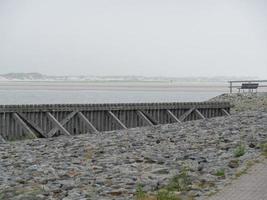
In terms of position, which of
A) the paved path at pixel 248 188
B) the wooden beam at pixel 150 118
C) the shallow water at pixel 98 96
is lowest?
the shallow water at pixel 98 96

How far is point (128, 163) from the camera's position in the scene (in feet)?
42.4

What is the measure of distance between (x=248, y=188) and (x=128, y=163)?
418 centimetres

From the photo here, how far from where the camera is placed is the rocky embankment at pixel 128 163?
10164 mm

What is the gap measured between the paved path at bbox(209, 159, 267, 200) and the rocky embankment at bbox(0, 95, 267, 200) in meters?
0.25

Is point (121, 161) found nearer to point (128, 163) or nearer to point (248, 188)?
point (128, 163)

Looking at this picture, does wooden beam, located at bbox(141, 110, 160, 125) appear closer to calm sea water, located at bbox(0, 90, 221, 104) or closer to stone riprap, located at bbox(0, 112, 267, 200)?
stone riprap, located at bbox(0, 112, 267, 200)

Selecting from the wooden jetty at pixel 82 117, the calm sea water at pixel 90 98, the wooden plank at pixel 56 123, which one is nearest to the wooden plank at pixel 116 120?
the wooden jetty at pixel 82 117

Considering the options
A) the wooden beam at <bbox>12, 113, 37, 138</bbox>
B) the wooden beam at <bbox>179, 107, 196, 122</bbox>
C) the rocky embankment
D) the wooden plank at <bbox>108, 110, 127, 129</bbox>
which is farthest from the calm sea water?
the rocky embankment

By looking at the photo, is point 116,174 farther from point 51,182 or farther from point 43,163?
point 43,163

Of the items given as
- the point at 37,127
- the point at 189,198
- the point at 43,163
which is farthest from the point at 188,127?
the point at 189,198

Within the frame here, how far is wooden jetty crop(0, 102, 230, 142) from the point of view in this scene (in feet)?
68.8

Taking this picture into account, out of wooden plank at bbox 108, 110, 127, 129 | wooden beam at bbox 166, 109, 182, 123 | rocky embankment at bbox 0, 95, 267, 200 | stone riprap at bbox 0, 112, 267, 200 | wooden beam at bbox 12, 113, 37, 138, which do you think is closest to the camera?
rocky embankment at bbox 0, 95, 267, 200

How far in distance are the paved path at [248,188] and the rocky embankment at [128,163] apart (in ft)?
0.81

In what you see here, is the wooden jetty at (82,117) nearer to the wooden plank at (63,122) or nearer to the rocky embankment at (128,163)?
the wooden plank at (63,122)
